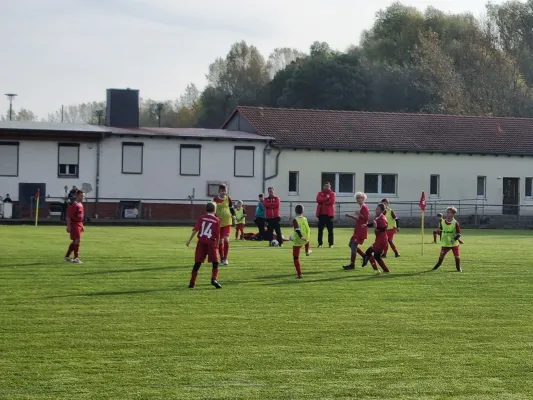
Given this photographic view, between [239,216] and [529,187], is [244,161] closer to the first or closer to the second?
[529,187]

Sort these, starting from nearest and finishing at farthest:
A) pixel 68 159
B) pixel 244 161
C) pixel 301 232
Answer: pixel 301 232 < pixel 68 159 < pixel 244 161

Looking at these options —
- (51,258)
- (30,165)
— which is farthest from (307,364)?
(30,165)

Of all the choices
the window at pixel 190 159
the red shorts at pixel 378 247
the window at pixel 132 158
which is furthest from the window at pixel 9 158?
the red shorts at pixel 378 247

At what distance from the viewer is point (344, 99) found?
8156cm

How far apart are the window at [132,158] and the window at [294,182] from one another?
8268mm

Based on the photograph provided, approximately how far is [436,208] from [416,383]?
46726mm

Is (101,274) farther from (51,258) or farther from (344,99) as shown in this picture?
(344,99)

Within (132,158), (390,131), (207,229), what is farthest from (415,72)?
(207,229)

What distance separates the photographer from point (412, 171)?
58188mm

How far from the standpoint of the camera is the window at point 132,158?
53281 mm

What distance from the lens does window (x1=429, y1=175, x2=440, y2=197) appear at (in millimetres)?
58562

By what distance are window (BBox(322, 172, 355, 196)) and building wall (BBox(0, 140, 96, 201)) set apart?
12825 millimetres

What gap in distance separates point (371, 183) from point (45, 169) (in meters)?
17.8

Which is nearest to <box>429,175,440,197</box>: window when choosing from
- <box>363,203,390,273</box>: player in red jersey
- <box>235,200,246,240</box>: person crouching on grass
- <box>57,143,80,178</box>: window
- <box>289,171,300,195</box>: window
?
<box>289,171,300,195</box>: window
